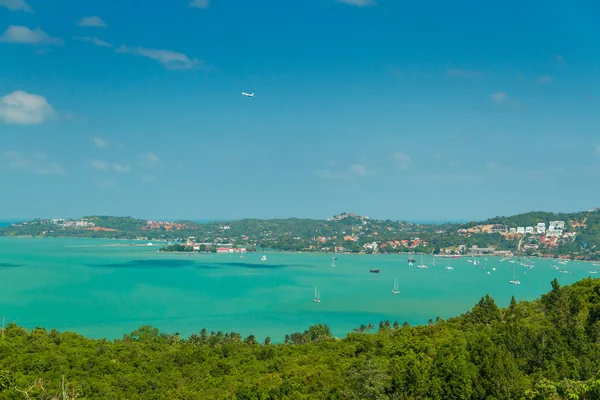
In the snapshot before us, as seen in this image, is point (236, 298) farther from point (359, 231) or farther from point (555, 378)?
point (359, 231)

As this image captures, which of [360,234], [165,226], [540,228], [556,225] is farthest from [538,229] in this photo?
[165,226]

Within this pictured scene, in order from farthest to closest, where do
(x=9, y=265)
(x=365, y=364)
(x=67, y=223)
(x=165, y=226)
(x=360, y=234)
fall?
1. (x=67, y=223)
2. (x=165, y=226)
3. (x=360, y=234)
4. (x=9, y=265)
5. (x=365, y=364)

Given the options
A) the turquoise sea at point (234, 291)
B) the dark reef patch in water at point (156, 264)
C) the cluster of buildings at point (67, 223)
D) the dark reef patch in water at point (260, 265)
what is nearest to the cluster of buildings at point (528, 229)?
the turquoise sea at point (234, 291)

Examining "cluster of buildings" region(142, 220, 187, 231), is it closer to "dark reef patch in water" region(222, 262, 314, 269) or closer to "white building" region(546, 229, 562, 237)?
"dark reef patch in water" region(222, 262, 314, 269)

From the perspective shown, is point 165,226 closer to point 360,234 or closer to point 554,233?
point 360,234

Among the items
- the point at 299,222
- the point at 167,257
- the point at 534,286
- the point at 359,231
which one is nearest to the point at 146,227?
the point at 299,222

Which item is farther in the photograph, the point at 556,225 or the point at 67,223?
the point at 67,223
